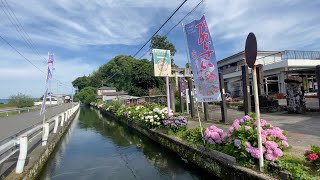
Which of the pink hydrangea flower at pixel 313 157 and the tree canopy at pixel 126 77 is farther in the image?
the tree canopy at pixel 126 77

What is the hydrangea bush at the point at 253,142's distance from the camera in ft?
18.2

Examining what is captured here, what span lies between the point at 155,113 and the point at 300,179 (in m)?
9.97

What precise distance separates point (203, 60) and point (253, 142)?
125 inches

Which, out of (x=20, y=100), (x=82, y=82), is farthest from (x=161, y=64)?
(x=82, y=82)

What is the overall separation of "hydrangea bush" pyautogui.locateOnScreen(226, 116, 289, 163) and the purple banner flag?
5.55ft

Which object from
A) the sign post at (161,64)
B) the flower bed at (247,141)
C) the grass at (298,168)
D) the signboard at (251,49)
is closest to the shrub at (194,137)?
the flower bed at (247,141)

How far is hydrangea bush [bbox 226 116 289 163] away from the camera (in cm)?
556

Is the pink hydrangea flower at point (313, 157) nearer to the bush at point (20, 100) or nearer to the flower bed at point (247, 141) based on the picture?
the flower bed at point (247, 141)

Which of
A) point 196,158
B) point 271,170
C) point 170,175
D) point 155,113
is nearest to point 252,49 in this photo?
point 271,170

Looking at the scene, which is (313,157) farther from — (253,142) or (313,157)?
(253,142)

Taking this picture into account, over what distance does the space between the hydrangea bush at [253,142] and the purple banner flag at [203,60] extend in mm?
1692

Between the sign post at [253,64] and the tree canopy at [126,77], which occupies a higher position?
the tree canopy at [126,77]

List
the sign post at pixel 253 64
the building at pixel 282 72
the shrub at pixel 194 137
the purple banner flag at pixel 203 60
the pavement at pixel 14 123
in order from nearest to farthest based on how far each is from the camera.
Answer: the sign post at pixel 253 64
the purple banner flag at pixel 203 60
the shrub at pixel 194 137
the pavement at pixel 14 123
the building at pixel 282 72

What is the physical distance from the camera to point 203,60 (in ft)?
26.8
